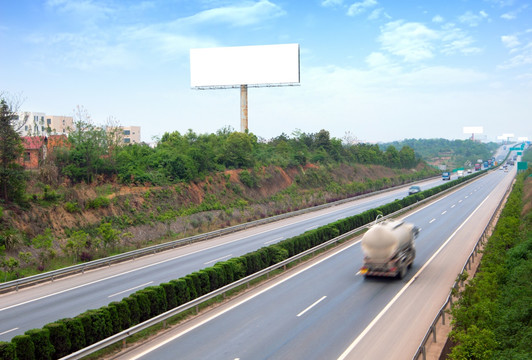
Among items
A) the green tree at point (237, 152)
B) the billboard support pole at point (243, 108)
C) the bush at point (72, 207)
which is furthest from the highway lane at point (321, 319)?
the billboard support pole at point (243, 108)

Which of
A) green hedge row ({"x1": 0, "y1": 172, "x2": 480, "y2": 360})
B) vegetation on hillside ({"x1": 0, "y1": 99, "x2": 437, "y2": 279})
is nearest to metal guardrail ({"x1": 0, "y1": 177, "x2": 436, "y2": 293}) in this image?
vegetation on hillside ({"x1": 0, "y1": 99, "x2": 437, "y2": 279})

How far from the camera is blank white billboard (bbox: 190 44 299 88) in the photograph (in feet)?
211

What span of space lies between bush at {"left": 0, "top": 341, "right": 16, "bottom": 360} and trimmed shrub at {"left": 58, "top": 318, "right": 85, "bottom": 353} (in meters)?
1.70

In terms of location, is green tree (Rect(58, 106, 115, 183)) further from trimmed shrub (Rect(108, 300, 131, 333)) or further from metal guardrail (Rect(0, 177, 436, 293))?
trimmed shrub (Rect(108, 300, 131, 333))

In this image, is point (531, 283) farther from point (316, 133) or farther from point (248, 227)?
point (316, 133)

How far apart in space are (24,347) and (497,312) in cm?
1390

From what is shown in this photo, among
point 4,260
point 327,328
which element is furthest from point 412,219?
point 4,260

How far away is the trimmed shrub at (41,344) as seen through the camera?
495 inches

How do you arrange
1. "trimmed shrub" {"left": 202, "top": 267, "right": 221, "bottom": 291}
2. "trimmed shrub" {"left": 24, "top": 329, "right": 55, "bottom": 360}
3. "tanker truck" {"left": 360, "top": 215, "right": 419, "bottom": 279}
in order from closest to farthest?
"trimmed shrub" {"left": 24, "top": 329, "right": 55, "bottom": 360} < "trimmed shrub" {"left": 202, "top": 267, "right": 221, "bottom": 291} < "tanker truck" {"left": 360, "top": 215, "right": 419, "bottom": 279}

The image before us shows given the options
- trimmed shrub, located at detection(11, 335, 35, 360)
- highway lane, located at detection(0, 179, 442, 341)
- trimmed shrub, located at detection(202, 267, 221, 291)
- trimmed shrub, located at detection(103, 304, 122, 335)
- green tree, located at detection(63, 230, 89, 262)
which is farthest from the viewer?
green tree, located at detection(63, 230, 89, 262)

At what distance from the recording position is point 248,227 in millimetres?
43312

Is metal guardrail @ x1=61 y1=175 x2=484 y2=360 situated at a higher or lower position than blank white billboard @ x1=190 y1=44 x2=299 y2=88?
lower

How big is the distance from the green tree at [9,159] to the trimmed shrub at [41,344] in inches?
903

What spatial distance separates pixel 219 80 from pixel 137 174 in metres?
25.5
